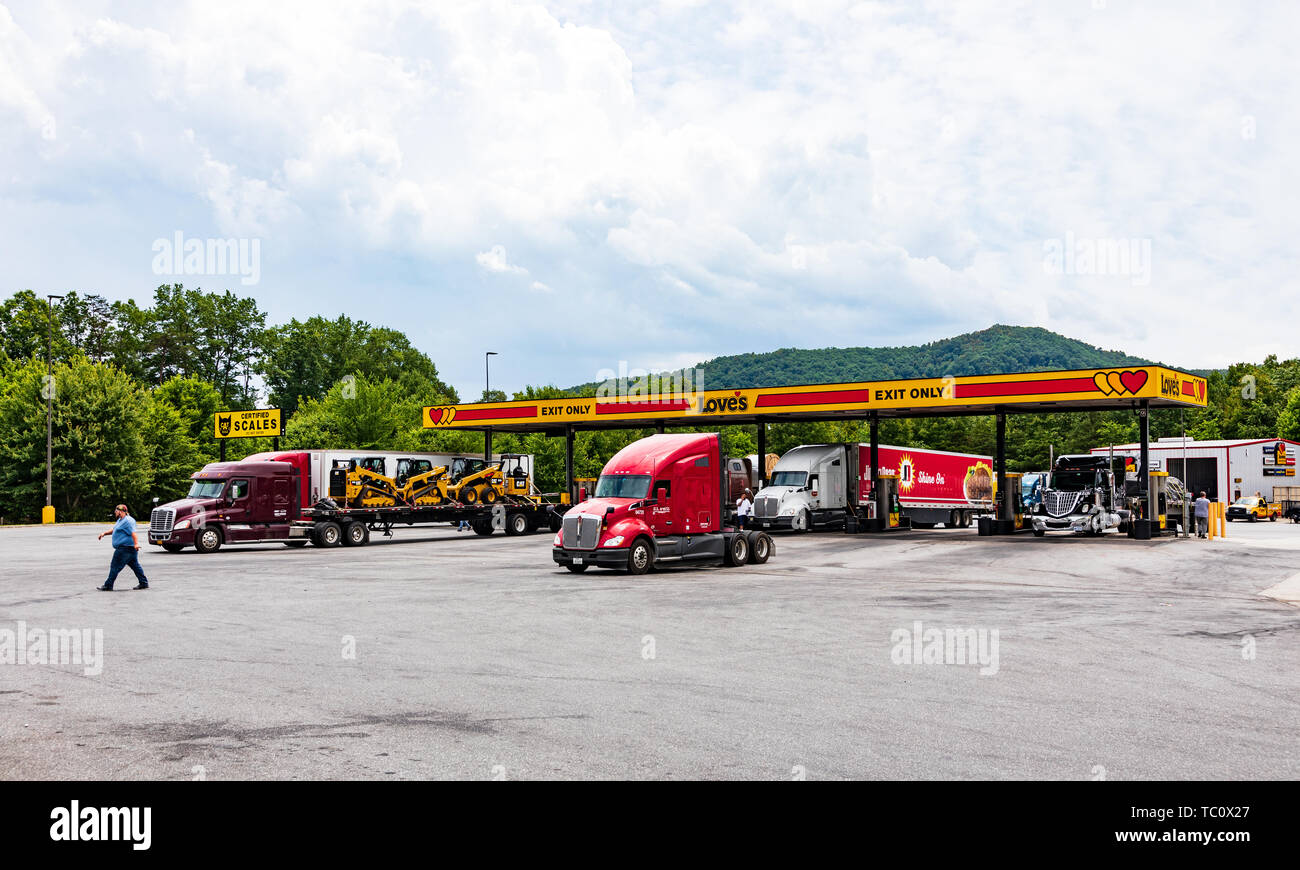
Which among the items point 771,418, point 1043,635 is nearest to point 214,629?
point 1043,635

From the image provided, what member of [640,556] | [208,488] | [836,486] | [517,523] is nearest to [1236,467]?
[836,486]

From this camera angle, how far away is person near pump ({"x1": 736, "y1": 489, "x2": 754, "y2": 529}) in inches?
1719

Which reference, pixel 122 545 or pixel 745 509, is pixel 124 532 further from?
pixel 745 509

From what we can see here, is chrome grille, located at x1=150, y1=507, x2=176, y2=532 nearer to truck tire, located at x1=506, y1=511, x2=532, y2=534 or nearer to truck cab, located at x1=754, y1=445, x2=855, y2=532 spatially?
truck tire, located at x1=506, y1=511, x2=532, y2=534

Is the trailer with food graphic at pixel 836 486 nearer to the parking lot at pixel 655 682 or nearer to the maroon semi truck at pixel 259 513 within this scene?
the maroon semi truck at pixel 259 513

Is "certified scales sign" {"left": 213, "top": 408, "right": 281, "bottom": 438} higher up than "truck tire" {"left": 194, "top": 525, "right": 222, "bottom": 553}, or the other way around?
"certified scales sign" {"left": 213, "top": 408, "right": 281, "bottom": 438}

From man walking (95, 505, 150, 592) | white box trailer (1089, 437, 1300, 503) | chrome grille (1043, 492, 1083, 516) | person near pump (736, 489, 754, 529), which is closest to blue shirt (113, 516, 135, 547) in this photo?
man walking (95, 505, 150, 592)

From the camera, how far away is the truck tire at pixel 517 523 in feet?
140

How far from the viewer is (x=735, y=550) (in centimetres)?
2570

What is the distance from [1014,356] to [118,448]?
111 metres

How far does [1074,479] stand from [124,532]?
98.7 feet

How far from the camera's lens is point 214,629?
1392cm

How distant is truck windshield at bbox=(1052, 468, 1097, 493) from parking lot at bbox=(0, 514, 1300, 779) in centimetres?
1653
